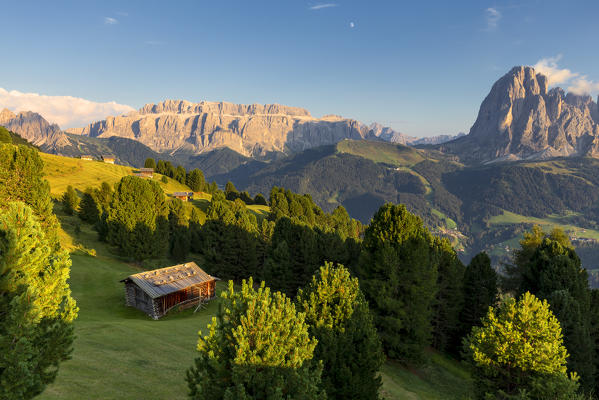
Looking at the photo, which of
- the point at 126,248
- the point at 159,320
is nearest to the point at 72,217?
the point at 126,248

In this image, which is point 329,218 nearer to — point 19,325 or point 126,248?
point 126,248

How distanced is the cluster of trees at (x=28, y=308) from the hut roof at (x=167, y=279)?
28.6 m

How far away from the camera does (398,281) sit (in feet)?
108

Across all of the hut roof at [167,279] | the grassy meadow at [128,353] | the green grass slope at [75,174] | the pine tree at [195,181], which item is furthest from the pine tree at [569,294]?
the pine tree at [195,181]

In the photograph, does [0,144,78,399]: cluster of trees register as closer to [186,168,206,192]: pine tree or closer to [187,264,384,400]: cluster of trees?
[187,264,384,400]: cluster of trees

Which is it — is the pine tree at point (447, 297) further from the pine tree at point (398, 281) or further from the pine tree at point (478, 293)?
the pine tree at point (398, 281)

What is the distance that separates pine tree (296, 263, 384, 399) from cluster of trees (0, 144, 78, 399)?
10312 millimetres

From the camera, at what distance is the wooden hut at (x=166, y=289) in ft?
132

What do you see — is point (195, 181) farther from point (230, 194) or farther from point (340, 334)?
point (340, 334)

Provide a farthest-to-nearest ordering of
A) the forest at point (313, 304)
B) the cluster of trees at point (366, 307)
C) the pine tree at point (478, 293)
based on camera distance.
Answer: the pine tree at point (478, 293) → the cluster of trees at point (366, 307) → the forest at point (313, 304)

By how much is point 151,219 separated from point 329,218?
282 feet

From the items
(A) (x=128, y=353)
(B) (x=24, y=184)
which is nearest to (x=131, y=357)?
(A) (x=128, y=353)

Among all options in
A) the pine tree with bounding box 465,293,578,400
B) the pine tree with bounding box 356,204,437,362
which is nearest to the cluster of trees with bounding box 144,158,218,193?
the pine tree with bounding box 356,204,437,362

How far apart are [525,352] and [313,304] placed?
1499cm
